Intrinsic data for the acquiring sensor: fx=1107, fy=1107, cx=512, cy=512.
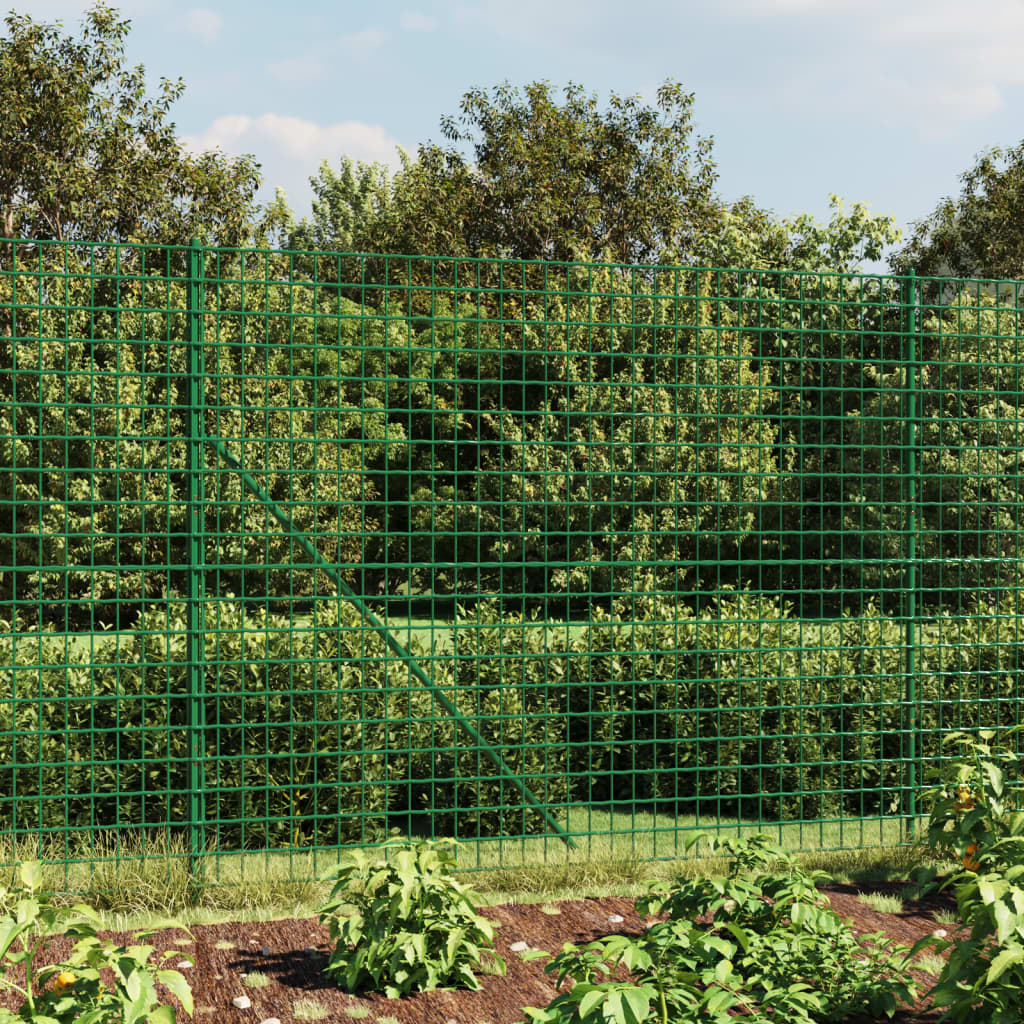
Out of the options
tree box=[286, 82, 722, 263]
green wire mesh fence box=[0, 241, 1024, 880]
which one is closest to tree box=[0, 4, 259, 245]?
tree box=[286, 82, 722, 263]

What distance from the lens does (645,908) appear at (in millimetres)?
3547

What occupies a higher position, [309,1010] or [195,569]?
Answer: [195,569]

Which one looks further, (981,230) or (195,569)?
(981,230)

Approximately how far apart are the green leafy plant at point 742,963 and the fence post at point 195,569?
68.3 inches

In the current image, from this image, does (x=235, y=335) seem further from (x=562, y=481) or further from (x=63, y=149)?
(x=63, y=149)

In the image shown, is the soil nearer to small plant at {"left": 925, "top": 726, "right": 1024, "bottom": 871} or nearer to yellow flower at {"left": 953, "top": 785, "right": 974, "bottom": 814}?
small plant at {"left": 925, "top": 726, "right": 1024, "bottom": 871}

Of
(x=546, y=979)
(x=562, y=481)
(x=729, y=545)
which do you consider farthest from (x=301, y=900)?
(x=562, y=481)

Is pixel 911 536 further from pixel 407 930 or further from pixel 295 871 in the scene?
pixel 295 871

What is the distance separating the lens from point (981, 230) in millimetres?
21797

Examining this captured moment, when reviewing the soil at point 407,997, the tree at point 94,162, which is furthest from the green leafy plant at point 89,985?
the tree at point 94,162

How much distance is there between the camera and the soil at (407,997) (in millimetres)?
3415

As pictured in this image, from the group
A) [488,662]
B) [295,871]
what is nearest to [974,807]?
[488,662]

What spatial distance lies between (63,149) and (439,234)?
7.48 metres

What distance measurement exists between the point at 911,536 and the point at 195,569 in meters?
3.37
